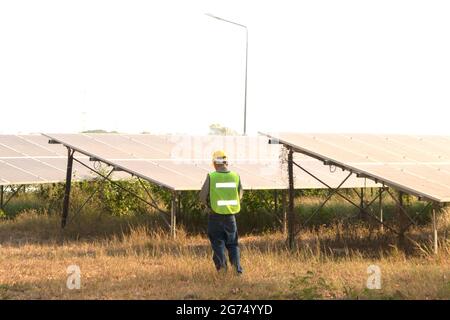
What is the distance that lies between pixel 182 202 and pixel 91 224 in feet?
8.51

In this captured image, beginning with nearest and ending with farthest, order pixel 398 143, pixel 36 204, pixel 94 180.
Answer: pixel 398 143 < pixel 94 180 < pixel 36 204

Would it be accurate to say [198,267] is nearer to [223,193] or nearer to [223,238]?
[223,238]

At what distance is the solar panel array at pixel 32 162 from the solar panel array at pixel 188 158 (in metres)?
2.35

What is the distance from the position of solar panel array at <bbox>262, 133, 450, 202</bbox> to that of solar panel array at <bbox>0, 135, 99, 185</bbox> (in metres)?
8.96

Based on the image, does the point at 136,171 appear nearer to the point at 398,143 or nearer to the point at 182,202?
the point at 182,202

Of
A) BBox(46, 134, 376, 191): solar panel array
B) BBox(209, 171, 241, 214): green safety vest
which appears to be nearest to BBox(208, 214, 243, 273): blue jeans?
BBox(209, 171, 241, 214): green safety vest

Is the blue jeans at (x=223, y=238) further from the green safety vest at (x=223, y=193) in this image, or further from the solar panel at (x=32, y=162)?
the solar panel at (x=32, y=162)

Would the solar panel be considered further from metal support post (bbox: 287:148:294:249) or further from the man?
the man

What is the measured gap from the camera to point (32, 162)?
81.1 feet

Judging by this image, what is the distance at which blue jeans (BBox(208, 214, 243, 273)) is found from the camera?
12008 millimetres

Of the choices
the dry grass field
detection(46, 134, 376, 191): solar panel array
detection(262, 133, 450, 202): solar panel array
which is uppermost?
detection(262, 133, 450, 202): solar panel array
